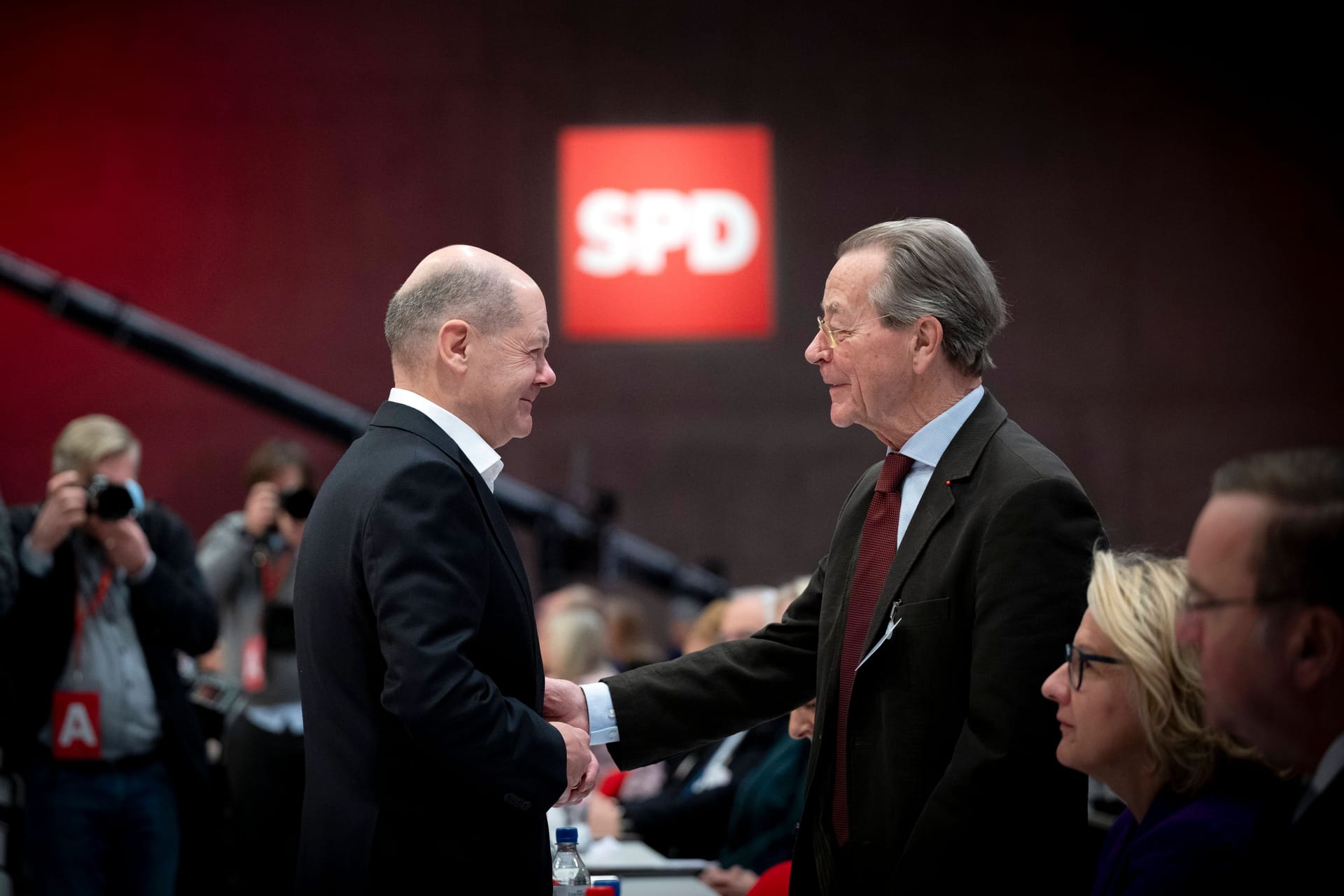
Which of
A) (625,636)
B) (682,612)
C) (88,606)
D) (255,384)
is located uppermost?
(255,384)

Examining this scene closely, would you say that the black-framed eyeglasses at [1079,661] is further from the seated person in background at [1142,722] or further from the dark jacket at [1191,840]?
the dark jacket at [1191,840]

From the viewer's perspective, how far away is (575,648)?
4.69 m

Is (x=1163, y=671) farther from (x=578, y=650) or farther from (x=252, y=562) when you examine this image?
(x=252, y=562)

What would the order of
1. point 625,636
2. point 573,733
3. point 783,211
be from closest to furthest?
point 573,733, point 625,636, point 783,211

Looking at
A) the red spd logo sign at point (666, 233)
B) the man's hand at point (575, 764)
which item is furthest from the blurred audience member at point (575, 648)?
the red spd logo sign at point (666, 233)

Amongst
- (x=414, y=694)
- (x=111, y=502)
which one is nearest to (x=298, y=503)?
(x=111, y=502)

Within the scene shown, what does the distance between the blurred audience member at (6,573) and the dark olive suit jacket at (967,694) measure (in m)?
2.21

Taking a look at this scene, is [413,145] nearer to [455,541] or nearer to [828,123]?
[828,123]

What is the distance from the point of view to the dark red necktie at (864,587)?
6.46ft

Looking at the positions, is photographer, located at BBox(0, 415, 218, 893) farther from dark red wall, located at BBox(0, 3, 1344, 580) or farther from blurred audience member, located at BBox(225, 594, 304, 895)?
dark red wall, located at BBox(0, 3, 1344, 580)

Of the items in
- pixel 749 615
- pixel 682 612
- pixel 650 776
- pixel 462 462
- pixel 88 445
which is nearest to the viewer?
pixel 462 462

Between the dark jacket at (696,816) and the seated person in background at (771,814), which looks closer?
the seated person in background at (771,814)

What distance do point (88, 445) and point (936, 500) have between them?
2607mm

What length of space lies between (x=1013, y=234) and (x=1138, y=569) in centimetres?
678
